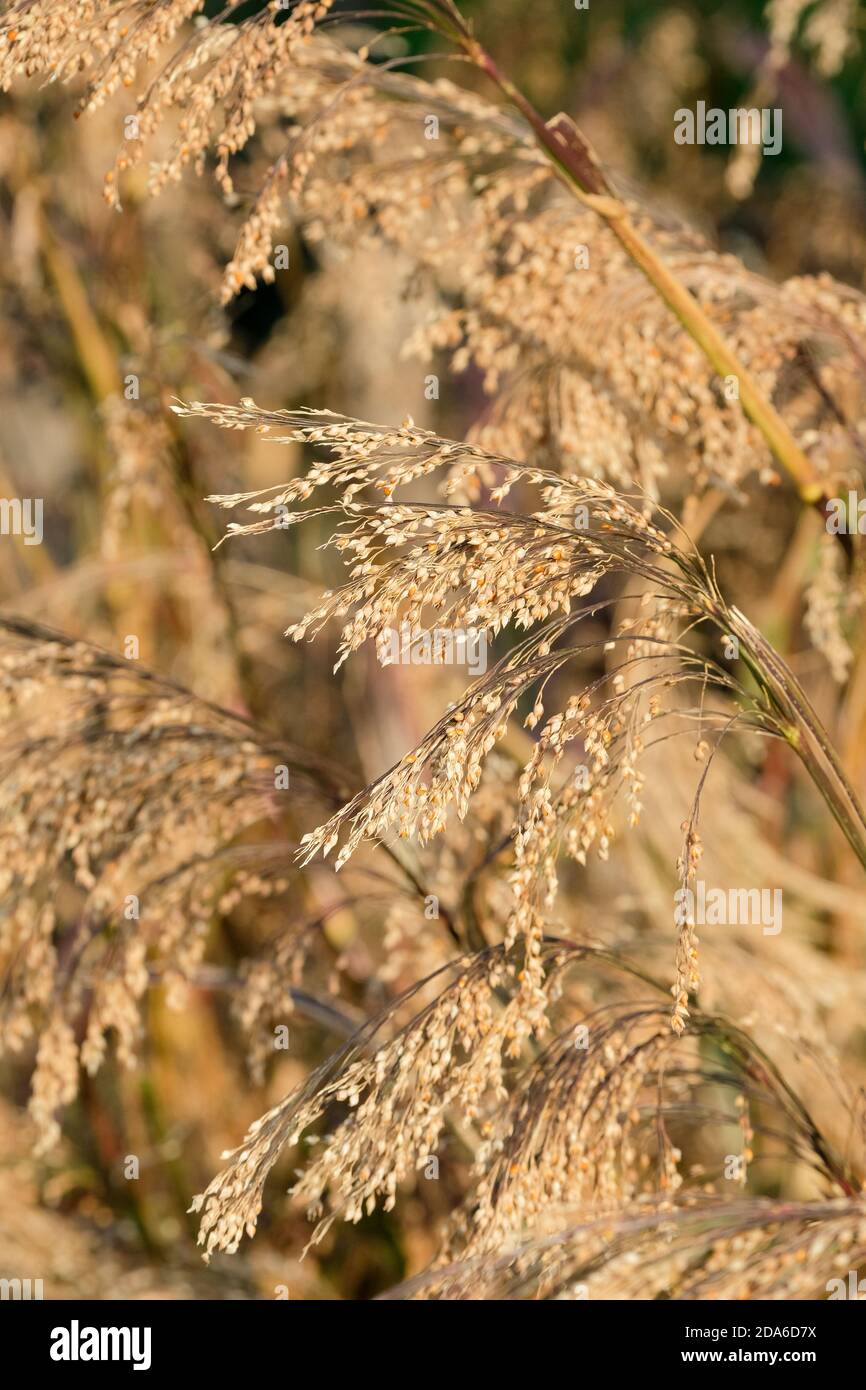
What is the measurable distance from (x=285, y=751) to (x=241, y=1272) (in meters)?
0.97

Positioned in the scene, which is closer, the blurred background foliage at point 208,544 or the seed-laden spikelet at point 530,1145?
the seed-laden spikelet at point 530,1145

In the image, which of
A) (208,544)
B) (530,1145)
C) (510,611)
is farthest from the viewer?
(208,544)

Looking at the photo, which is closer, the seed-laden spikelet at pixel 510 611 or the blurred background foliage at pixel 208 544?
the seed-laden spikelet at pixel 510 611

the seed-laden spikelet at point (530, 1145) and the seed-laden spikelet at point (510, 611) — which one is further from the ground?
the seed-laden spikelet at point (510, 611)

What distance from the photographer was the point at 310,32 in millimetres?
1281

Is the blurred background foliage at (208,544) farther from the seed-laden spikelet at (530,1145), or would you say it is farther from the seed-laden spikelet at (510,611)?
the seed-laden spikelet at (510,611)

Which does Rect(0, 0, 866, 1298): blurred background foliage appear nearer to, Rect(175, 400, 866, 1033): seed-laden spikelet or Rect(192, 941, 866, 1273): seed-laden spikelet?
Rect(192, 941, 866, 1273): seed-laden spikelet

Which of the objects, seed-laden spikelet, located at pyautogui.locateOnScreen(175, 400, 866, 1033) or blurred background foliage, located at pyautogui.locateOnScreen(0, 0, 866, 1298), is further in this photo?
blurred background foliage, located at pyautogui.locateOnScreen(0, 0, 866, 1298)

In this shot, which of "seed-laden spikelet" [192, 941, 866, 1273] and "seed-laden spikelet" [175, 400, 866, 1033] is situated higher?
"seed-laden spikelet" [175, 400, 866, 1033]

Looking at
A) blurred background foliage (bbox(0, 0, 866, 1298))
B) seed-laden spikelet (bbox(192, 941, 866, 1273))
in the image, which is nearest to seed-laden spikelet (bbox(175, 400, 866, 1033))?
seed-laden spikelet (bbox(192, 941, 866, 1273))

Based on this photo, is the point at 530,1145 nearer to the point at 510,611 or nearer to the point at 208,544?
the point at 510,611

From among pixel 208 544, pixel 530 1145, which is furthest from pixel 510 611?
pixel 208 544

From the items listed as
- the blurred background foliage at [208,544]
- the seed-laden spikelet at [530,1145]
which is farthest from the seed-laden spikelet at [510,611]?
the blurred background foliage at [208,544]

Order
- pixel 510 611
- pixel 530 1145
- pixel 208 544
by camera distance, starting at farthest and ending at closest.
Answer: pixel 208 544 < pixel 530 1145 < pixel 510 611
